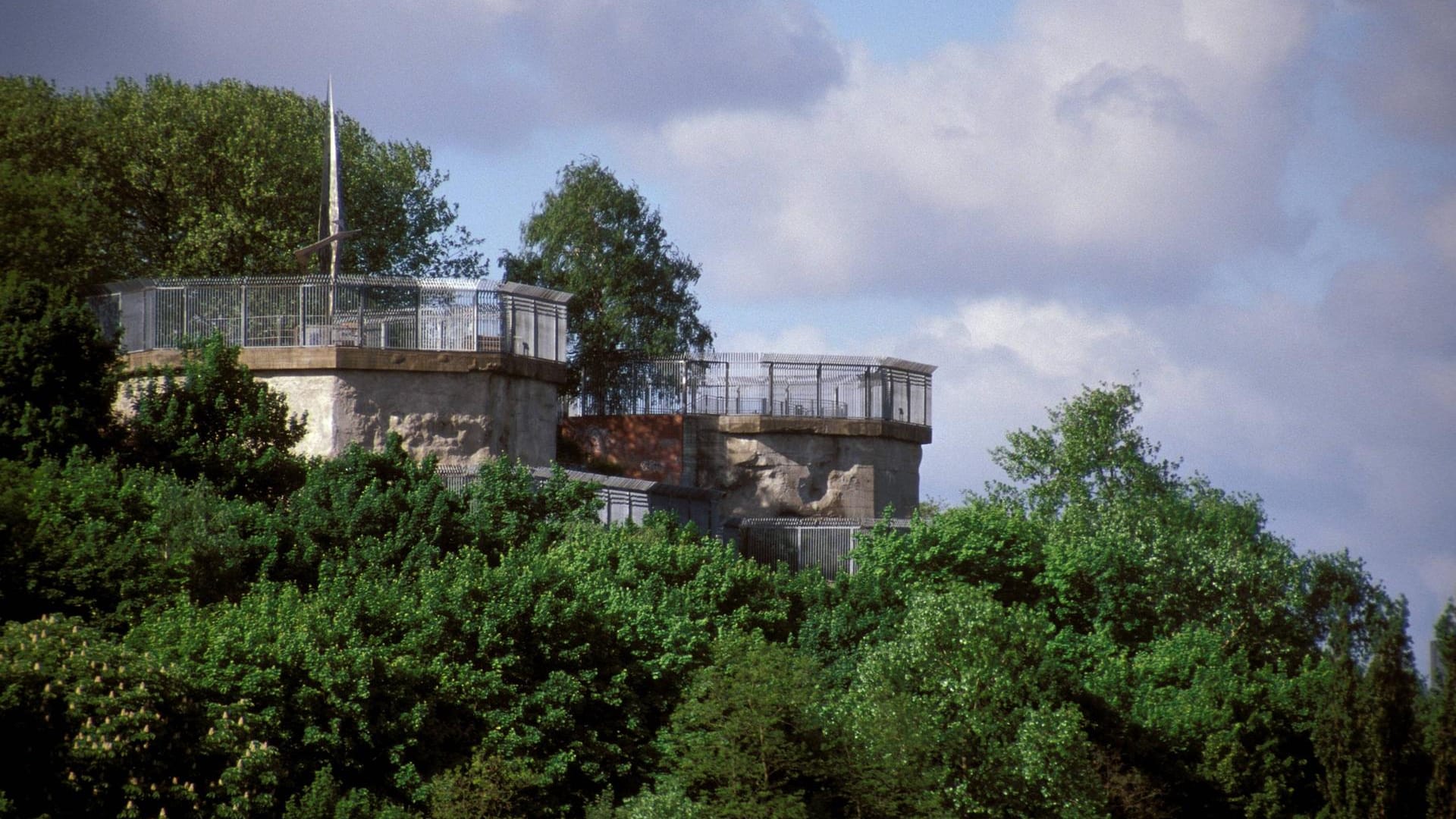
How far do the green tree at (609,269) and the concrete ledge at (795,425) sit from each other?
7.07 meters

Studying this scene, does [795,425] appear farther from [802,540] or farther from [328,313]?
[328,313]

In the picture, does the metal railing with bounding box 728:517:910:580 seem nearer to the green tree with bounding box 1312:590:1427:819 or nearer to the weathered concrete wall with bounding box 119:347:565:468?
the weathered concrete wall with bounding box 119:347:565:468

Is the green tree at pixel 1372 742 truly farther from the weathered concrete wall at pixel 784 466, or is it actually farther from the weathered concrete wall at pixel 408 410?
the weathered concrete wall at pixel 408 410

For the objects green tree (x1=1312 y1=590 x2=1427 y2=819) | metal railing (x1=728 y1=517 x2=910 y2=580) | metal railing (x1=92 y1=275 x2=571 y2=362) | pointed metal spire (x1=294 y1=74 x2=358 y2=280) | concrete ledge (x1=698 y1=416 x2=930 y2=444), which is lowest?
green tree (x1=1312 y1=590 x2=1427 y2=819)

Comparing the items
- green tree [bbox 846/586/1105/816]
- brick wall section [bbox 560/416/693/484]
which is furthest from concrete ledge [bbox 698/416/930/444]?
green tree [bbox 846/586/1105/816]

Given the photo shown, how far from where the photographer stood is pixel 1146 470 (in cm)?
6278

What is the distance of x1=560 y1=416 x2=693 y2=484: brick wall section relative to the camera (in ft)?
163

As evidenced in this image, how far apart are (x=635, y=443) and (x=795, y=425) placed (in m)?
4.68

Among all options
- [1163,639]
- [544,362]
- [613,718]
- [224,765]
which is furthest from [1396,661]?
[224,765]

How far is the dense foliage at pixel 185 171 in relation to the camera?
169ft

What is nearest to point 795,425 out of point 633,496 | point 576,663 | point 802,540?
point 802,540

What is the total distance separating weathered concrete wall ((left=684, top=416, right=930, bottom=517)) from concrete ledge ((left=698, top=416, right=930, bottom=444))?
2cm

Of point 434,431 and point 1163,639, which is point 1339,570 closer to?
point 1163,639

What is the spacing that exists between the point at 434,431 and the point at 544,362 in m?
3.68
